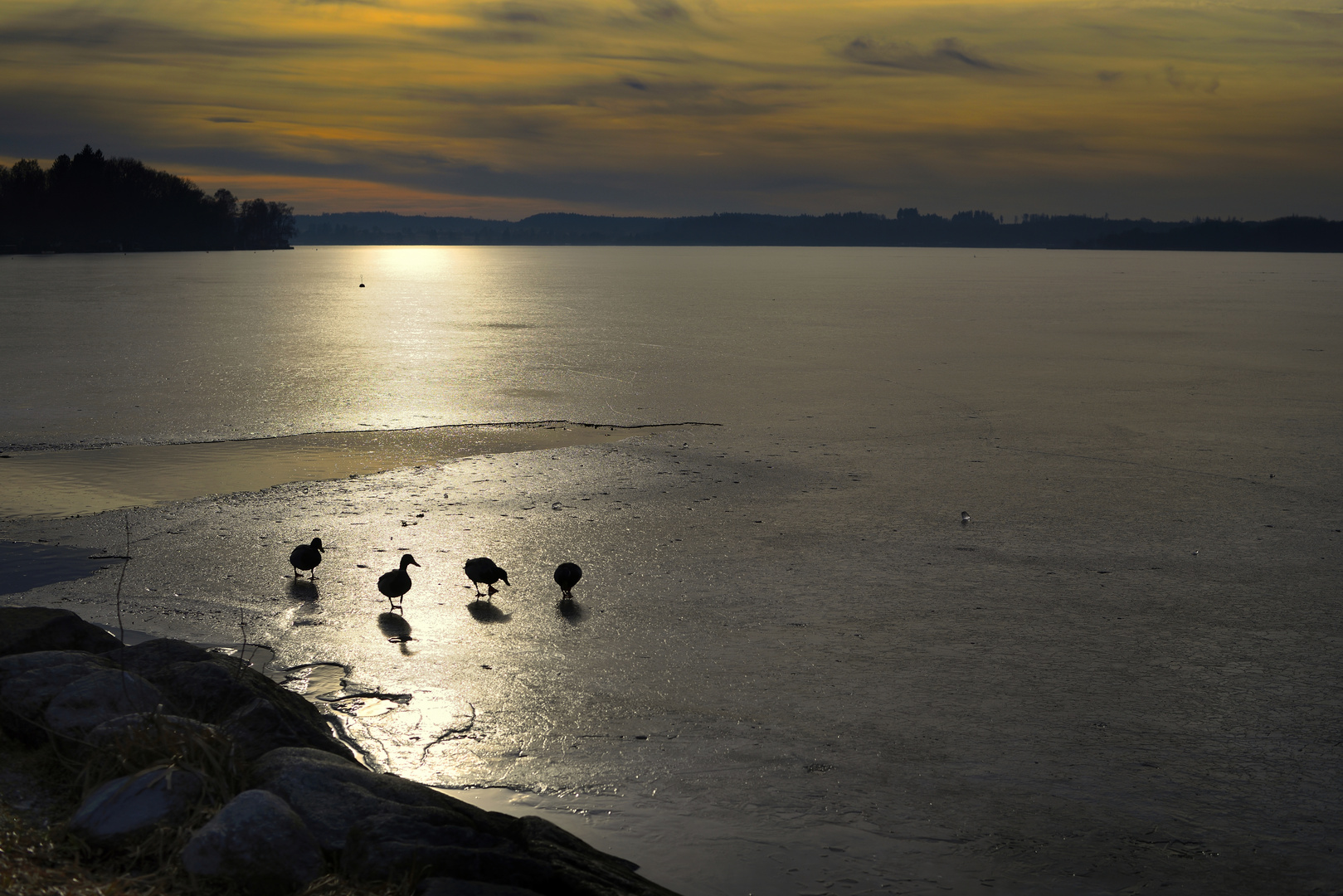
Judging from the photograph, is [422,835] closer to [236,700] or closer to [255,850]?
[255,850]

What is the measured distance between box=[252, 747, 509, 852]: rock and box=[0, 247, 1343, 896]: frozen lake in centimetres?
80

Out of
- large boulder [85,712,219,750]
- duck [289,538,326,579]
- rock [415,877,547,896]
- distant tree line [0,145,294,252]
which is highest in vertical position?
distant tree line [0,145,294,252]

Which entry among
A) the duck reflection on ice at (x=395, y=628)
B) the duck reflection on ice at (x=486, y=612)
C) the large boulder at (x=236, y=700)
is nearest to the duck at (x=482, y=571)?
the duck reflection on ice at (x=486, y=612)

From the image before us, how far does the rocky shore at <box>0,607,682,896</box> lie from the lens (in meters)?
3.75

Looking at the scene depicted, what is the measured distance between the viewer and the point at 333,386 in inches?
733

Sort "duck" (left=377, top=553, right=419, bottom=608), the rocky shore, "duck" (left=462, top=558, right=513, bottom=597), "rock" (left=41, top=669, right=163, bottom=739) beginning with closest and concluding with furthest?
the rocky shore, "rock" (left=41, top=669, right=163, bottom=739), "duck" (left=377, top=553, right=419, bottom=608), "duck" (left=462, top=558, right=513, bottom=597)

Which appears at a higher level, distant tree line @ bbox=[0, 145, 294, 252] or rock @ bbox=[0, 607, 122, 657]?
distant tree line @ bbox=[0, 145, 294, 252]

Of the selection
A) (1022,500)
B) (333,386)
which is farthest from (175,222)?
(1022,500)

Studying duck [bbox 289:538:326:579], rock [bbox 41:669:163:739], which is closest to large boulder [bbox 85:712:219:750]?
rock [bbox 41:669:163:739]

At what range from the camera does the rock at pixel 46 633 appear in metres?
5.46

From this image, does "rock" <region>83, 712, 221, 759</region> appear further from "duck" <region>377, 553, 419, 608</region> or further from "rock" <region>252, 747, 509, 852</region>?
"duck" <region>377, 553, 419, 608</region>

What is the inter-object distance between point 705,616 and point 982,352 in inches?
771

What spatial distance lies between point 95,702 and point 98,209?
570 ft

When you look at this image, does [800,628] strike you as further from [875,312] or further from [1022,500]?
[875,312]
